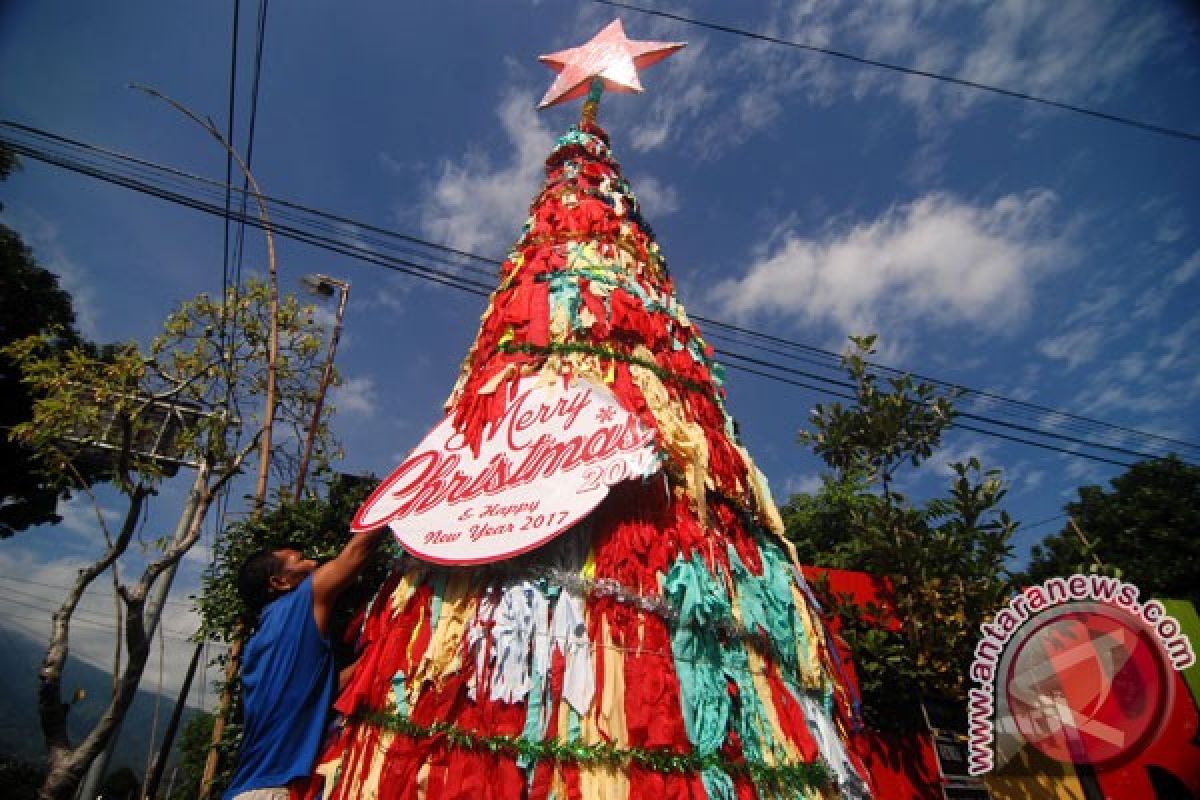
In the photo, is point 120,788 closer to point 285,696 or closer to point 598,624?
point 285,696

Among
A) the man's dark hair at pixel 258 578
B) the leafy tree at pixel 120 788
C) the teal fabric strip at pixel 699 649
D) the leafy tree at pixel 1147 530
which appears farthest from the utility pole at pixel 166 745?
the leafy tree at pixel 120 788

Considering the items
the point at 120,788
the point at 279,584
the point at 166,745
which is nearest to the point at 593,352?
the point at 279,584

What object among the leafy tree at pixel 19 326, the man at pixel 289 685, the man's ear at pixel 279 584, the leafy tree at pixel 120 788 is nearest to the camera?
the man at pixel 289 685

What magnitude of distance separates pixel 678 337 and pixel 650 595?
1.98m

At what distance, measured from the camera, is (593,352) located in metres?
3.28

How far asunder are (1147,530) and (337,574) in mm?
24348

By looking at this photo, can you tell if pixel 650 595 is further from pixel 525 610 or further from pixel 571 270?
pixel 571 270

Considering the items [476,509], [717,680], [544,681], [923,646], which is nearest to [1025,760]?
[923,646]

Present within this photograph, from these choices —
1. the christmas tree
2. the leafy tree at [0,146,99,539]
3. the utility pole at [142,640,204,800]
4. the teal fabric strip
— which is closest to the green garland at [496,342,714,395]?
the christmas tree

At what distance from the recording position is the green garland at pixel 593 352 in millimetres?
3297

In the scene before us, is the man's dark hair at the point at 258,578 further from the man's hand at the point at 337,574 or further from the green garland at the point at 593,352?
the green garland at the point at 593,352

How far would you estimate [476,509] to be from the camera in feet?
8.87

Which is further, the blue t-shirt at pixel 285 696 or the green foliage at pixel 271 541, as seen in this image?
the green foliage at pixel 271 541

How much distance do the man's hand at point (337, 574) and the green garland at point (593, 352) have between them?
1.28 meters
